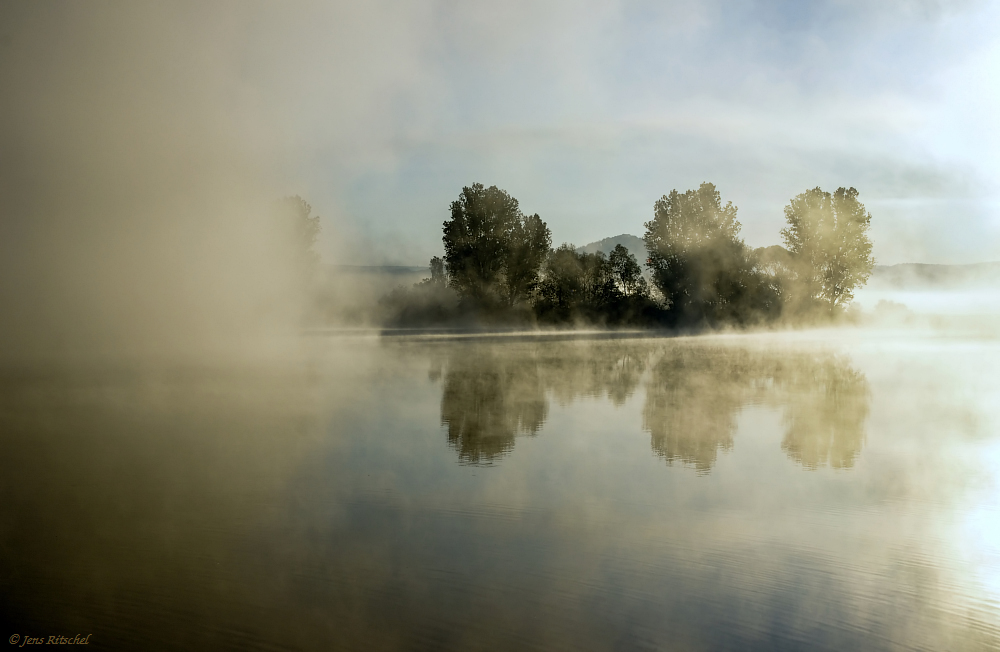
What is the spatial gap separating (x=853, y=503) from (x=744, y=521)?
97 cm

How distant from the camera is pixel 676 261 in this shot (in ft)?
134

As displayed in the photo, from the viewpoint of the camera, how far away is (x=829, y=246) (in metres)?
41.0

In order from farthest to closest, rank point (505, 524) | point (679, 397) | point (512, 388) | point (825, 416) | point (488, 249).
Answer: point (488, 249) < point (512, 388) < point (679, 397) < point (825, 416) < point (505, 524)

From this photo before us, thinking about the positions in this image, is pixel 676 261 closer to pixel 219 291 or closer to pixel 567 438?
pixel 219 291

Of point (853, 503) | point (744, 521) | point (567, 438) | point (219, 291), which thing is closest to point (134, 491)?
point (567, 438)

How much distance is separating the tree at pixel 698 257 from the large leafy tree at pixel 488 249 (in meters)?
7.69

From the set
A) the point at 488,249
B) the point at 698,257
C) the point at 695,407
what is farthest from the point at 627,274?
the point at 695,407

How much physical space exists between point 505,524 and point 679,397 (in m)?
6.01

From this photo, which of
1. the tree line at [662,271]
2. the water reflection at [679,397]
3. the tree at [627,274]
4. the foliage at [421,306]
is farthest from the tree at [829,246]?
the water reflection at [679,397]

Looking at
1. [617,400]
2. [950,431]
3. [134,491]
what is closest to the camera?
[134,491]

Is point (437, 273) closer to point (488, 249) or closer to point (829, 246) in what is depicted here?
point (488, 249)

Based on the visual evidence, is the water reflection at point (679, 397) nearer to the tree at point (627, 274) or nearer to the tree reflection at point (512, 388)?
the tree reflection at point (512, 388)

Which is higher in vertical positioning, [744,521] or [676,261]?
[676,261]

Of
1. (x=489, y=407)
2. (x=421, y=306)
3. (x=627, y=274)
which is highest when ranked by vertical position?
(x=627, y=274)
